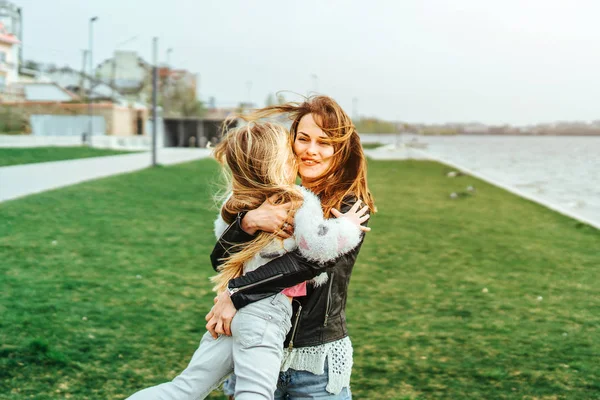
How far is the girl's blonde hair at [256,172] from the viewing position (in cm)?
217

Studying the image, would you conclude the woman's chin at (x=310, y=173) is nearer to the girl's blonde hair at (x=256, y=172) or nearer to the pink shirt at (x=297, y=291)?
the girl's blonde hair at (x=256, y=172)

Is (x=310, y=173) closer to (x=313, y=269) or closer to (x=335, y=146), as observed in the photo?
(x=335, y=146)

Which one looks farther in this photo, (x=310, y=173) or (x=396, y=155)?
(x=396, y=155)

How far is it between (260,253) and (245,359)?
35 centimetres

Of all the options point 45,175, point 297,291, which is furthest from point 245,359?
point 45,175

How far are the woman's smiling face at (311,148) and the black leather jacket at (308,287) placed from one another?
6.7 inches

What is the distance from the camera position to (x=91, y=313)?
5266mm

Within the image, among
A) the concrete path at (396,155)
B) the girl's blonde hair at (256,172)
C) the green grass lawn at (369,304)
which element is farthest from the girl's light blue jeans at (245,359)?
the concrete path at (396,155)

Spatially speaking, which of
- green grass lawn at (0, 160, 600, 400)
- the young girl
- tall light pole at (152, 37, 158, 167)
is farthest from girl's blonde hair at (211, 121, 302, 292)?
tall light pole at (152, 37, 158, 167)

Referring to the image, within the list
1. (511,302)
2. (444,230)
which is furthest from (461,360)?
(444,230)

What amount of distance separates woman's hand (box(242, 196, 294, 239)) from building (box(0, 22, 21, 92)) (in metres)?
52.8

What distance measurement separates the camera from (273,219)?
2141mm

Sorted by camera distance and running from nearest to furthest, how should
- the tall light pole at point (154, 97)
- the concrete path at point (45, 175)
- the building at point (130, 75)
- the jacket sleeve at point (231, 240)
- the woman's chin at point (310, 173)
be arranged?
the jacket sleeve at point (231, 240)
the woman's chin at point (310, 173)
the concrete path at point (45, 175)
the tall light pole at point (154, 97)
the building at point (130, 75)

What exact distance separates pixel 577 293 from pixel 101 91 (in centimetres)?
7184
